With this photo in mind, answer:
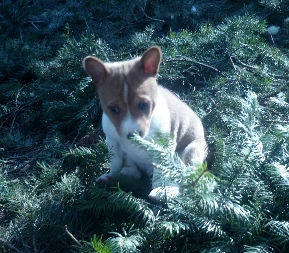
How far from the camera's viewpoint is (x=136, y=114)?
9.96 feet

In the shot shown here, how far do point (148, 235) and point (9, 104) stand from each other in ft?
9.06

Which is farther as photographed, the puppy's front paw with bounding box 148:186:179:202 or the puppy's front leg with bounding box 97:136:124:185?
the puppy's front leg with bounding box 97:136:124:185

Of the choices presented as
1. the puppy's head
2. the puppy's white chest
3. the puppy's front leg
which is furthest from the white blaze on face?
the puppy's front leg

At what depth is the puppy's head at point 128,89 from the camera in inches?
119

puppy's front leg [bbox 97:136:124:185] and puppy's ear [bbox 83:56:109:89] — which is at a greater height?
puppy's ear [bbox 83:56:109:89]

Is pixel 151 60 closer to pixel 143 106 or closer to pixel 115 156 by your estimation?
pixel 143 106

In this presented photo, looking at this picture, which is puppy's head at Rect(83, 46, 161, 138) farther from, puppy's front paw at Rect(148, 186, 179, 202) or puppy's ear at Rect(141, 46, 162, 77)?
puppy's front paw at Rect(148, 186, 179, 202)

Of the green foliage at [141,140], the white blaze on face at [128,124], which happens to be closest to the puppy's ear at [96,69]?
the white blaze on face at [128,124]

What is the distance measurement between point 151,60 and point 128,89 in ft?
0.84

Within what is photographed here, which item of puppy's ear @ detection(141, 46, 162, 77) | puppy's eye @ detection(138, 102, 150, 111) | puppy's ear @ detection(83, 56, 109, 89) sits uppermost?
puppy's ear @ detection(141, 46, 162, 77)

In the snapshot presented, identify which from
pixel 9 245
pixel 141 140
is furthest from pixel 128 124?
pixel 9 245

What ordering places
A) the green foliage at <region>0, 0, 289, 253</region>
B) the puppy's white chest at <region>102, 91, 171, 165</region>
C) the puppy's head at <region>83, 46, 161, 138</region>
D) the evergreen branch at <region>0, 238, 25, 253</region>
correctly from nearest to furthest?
1. the green foliage at <region>0, 0, 289, 253</region>
2. the evergreen branch at <region>0, 238, 25, 253</region>
3. the puppy's head at <region>83, 46, 161, 138</region>
4. the puppy's white chest at <region>102, 91, 171, 165</region>

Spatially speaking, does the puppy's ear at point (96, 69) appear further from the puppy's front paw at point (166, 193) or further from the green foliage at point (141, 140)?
the puppy's front paw at point (166, 193)

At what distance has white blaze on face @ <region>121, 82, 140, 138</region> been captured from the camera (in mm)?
2932
